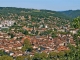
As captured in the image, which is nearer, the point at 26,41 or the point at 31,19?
the point at 26,41

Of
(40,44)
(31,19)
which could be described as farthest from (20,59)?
(31,19)

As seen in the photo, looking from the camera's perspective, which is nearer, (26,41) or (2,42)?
(26,41)

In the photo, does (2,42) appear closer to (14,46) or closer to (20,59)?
(14,46)

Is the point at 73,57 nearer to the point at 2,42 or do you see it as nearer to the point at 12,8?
the point at 2,42

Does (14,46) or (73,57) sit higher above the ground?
(73,57)

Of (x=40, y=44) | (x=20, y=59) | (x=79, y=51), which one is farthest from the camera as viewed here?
(x=40, y=44)

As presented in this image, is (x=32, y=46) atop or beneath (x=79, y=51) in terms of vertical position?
beneath

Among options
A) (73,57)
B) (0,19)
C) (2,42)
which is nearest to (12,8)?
(0,19)

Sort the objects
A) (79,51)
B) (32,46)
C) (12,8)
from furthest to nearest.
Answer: (12,8) → (32,46) → (79,51)

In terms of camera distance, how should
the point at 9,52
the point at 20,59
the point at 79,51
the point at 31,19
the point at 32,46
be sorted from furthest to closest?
the point at 31,19
the point at 32,46
the point at 9,52
the point at 20,59
the point at 79,51
